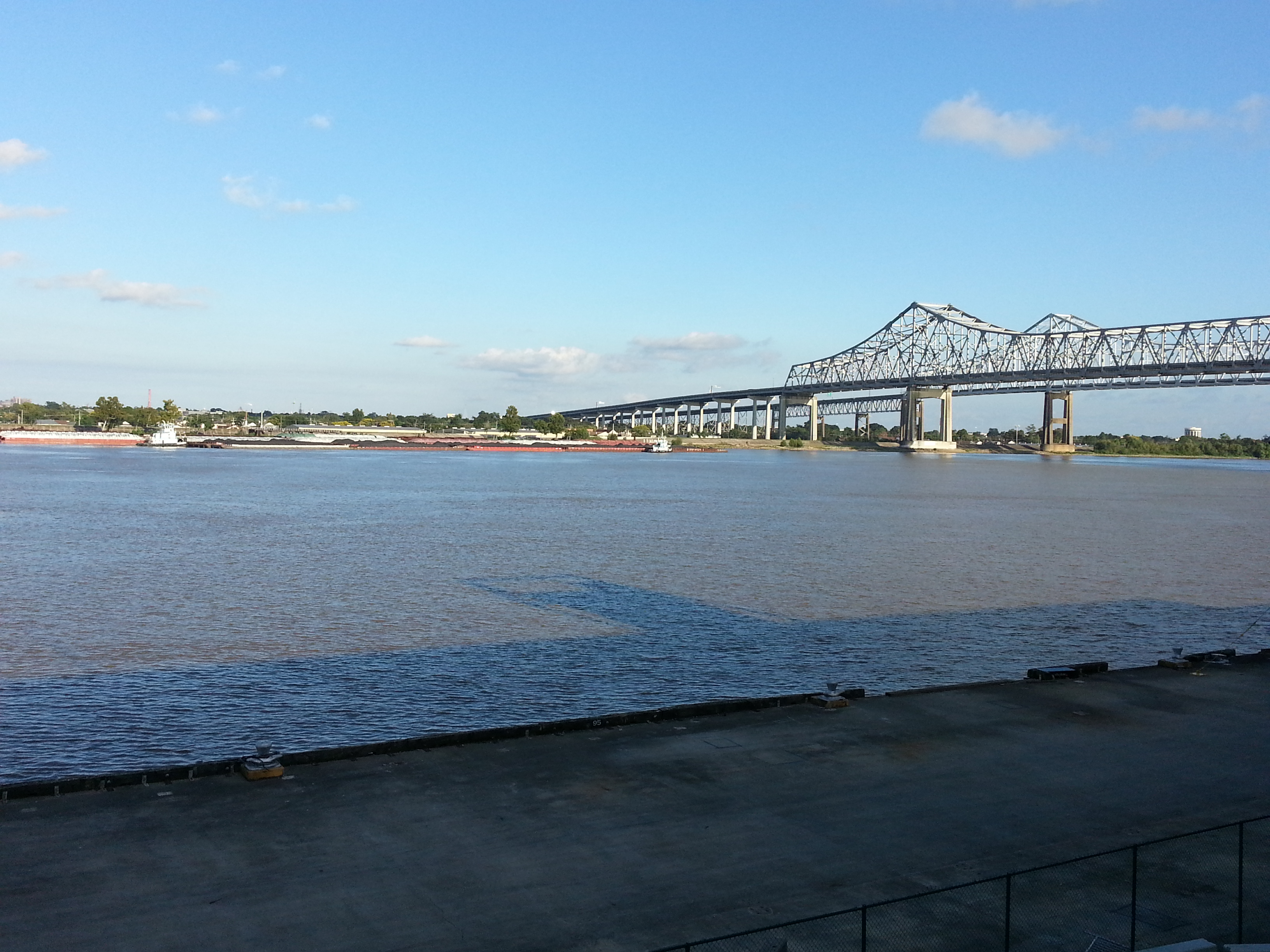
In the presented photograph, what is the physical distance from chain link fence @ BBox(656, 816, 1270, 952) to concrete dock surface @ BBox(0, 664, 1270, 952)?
0.45 m

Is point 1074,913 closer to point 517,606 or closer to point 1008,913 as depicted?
point 1008,913

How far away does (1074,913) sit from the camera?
10.9m

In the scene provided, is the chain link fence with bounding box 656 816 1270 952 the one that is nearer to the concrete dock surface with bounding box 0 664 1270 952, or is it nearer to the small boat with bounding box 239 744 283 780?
the concrete dock surface with bounding box 0 664 1270 952

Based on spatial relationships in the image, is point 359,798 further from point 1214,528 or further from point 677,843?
point 1214,528

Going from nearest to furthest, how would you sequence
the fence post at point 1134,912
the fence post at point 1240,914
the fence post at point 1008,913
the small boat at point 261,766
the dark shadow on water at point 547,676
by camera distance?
the fence post at point 1008,913
the fence post at point 1134,912
the fence post at point 1240,914
the small boat at point 261,766
the dark shadow on water at point 547,676

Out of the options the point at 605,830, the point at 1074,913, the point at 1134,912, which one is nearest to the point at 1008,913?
the point at 1134,912

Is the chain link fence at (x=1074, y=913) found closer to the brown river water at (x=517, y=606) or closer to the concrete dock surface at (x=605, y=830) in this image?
the concrete dock surface at (x=605, y=830)

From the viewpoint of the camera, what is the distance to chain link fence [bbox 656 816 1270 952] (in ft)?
32.8

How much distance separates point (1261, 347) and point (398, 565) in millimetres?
144088

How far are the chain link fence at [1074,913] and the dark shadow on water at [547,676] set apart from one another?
10631 millimetres

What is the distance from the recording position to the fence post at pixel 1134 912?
9.69 metres

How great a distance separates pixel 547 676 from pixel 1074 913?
15.0 m

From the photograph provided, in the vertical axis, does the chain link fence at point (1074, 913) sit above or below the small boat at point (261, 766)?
below

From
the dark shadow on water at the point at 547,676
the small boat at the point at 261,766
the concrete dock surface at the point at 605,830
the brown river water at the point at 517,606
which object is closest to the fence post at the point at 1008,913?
the concrete dock surface at the point at 605,830
